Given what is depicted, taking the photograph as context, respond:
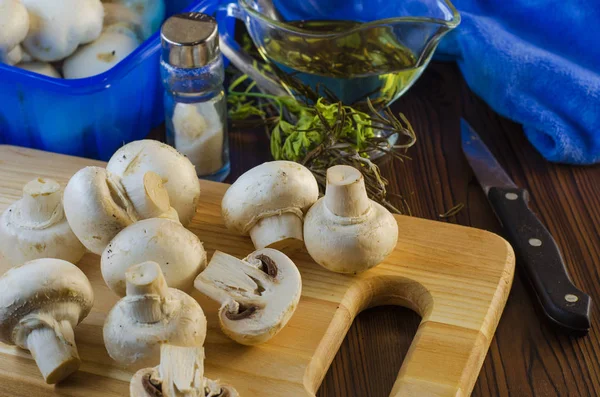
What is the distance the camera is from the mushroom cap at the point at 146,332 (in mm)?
948

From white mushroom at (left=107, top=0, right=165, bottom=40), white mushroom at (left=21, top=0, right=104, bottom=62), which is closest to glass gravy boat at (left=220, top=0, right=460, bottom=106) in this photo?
white mushroom at (left=107, top=0, right=165, bottom=40)

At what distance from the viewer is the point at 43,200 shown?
111 centimetres

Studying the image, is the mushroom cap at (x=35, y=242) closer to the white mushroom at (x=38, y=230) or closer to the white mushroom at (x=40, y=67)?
the white mushroom at (x=38, y=230)

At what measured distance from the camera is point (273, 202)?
3.75 ft

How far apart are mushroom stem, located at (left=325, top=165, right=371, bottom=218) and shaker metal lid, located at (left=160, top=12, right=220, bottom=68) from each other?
337 millimetres

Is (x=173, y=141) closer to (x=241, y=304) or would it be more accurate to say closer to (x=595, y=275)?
(x=241, y=304)

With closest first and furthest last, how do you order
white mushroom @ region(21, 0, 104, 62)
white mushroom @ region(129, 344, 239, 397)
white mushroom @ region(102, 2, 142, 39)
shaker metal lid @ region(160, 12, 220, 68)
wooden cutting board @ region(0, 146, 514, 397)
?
white mushroom @ region(129, 344, 239, 397), wooden cutting board @ region(0, 146, 514, 397), shaker metal lid @ region(160, 12, 220, 68), white mushroom @ region(21, 0, 104, 62), white mushroom @ region(102, 2, 142, 39)

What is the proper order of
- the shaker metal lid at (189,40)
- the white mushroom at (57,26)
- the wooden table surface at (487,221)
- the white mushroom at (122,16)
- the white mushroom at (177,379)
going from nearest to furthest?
1. the white mushroom at (177,379)
2. the wooden table surface at (487,221)
3. the shaker metal lid at (189,40)
4. the white mushroom at (57,26)
5. the white mushroom at (122,16)

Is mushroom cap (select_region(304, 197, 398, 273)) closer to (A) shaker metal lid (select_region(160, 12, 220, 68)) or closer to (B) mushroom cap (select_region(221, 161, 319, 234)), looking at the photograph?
(B) mushroom cap (select_region(221, 161, 319, 234))

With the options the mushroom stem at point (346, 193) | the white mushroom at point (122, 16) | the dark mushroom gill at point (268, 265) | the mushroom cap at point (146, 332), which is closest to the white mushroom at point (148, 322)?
the mushroom cap at point (146, 332)

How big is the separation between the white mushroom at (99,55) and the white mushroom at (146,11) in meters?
0.06

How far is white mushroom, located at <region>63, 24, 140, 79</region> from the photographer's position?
1.46 m

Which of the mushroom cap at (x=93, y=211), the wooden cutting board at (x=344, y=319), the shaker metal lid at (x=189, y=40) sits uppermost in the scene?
the shaker metal lid at (x=189, y=40)

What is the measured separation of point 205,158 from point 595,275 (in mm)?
669
